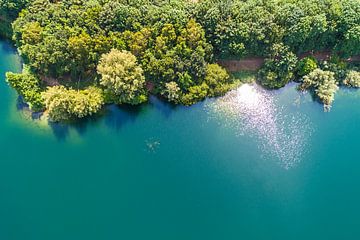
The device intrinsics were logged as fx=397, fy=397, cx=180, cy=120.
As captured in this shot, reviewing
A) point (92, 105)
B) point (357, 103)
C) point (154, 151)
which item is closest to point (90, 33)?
point (92, 105)

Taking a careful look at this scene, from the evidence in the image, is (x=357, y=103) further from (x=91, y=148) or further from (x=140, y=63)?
(x=91, y=148)

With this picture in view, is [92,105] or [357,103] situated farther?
[357,103]

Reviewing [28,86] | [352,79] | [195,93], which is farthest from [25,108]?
[352,79]

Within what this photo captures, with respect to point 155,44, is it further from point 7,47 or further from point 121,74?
point 7,47

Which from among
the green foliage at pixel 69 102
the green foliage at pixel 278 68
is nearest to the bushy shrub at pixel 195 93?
the green foliage at pixel 278 68

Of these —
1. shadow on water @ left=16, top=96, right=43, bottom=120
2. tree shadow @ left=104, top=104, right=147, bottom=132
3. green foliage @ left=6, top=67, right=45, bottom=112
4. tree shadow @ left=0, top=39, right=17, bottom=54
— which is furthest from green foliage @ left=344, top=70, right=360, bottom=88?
tree shadow @ left=0, top=39, right=17, bottom=54
